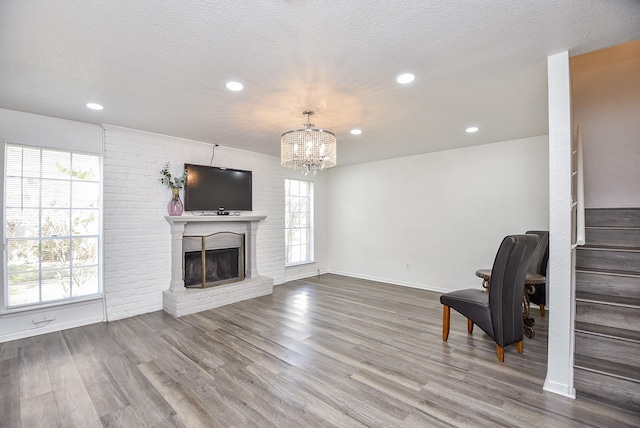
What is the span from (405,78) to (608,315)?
2.47m

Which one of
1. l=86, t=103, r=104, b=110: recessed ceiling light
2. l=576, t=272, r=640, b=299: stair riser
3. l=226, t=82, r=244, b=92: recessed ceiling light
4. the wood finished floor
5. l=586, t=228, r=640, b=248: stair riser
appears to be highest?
l=86, t=103, r=104, b=110: recessed ceiling light

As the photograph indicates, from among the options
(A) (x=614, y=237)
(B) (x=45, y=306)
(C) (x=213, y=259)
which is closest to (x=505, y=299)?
(A) (x=614, y=237)

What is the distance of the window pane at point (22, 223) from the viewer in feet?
10.5

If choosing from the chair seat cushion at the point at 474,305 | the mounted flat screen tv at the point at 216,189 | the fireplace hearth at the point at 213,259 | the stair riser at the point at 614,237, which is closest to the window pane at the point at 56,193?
the mounted flat screen tv at the point at 216,189

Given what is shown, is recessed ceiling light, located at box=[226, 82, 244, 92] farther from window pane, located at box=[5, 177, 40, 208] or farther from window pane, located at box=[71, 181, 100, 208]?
window pane, located at box=[5, 177, 40, 208]

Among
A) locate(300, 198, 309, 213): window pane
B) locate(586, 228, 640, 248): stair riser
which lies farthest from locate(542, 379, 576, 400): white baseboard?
locate(300, 198, 309, 213): window pane

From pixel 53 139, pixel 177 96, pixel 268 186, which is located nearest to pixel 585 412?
pixel 177 96

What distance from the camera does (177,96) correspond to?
2.80 metres

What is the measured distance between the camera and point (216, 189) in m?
4.68

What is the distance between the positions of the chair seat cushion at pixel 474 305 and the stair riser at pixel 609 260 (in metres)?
0.89

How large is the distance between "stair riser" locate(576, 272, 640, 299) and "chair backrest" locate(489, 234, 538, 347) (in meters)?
0.44

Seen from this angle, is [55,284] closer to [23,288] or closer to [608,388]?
[23,288]

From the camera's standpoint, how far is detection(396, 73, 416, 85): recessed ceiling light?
2387mm

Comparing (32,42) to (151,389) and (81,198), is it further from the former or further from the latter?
(151,389)
